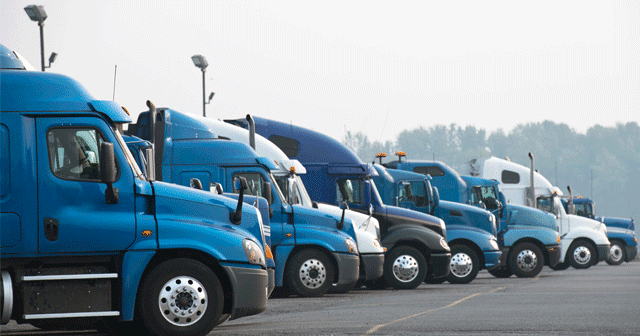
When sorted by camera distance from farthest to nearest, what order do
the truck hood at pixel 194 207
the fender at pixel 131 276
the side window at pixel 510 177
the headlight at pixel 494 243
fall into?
Answer: 1. the side window at pixel 510 177
2. the headlight at pixel 494 243
3. the truck hood at pixel 194 207
4. the fender at pixel 131 276

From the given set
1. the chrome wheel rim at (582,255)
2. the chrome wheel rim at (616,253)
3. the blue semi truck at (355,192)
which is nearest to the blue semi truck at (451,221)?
the blue semi truck at (355,192)

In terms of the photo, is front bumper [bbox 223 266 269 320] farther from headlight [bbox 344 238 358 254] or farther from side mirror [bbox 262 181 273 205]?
headlight [bbox 344 238 358 254]

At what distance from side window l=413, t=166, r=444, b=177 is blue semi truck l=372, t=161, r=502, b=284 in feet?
7.88

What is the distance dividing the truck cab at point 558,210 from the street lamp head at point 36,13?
1488cm

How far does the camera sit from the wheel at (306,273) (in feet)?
57.3

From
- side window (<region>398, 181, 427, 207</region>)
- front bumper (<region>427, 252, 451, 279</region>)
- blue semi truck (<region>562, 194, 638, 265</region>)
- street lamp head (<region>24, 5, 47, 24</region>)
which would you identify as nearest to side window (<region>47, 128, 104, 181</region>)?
front bumper (<region>427, 252, 451, 279</region>)

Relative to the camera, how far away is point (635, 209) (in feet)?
545

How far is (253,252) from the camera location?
10.3 metres

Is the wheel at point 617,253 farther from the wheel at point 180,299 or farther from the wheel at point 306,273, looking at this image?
the wheel at point 180,299

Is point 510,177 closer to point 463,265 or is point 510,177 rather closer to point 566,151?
point 463,265

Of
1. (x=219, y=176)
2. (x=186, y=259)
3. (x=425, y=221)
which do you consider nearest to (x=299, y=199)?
(x=219, y=176)

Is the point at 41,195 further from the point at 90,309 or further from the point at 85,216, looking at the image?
the point at 90,309

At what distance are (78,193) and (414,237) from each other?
11.8m

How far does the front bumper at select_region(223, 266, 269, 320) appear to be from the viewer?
1002 centimetres
